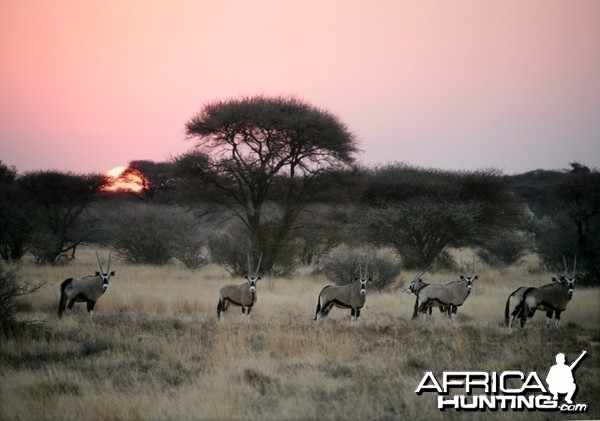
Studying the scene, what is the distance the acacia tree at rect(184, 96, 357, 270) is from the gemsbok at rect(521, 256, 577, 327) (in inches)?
465


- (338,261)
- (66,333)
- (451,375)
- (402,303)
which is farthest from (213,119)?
(451,375)

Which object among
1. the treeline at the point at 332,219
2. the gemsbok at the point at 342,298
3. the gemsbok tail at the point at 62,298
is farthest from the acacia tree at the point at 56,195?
the gemsbok at the point at 342,298

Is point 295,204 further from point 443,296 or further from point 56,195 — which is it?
point 56,195

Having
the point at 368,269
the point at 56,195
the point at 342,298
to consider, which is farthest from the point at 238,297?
the point at 56,195

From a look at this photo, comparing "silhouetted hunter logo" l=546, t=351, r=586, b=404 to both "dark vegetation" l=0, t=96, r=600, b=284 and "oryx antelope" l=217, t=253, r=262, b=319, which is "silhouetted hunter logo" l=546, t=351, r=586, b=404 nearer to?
"oryx antelope" l=217, t=253, r=262, b=319

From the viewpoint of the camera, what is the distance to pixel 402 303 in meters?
15.1

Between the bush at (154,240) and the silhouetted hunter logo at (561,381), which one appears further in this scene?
the bush at (154,240)

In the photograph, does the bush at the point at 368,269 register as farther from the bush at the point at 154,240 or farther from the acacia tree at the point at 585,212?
the bush at the point at 154,240

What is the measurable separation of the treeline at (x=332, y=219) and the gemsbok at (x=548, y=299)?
691 centimetres

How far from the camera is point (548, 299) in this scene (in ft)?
38.7

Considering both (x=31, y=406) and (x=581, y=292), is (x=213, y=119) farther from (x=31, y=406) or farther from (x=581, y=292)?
(x=31, y=406)

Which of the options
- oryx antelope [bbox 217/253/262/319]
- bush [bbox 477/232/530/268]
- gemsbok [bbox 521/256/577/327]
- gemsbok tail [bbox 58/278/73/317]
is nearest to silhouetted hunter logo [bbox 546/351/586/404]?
gemsbok [bbox 521/256/577/327]

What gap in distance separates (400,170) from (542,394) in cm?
2060

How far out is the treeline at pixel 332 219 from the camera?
2194 cm
